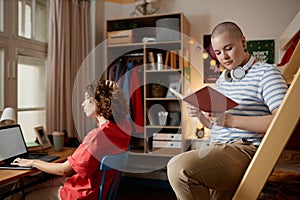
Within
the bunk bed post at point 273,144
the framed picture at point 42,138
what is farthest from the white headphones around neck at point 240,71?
the framed picture at point 42,138

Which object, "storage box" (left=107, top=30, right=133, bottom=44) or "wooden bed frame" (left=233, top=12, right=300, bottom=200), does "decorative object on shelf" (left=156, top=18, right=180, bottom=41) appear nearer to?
"storage box" (left=107, top=30, right=133, bottom=44)

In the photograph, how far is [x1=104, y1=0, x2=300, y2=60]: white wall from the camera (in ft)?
10.7

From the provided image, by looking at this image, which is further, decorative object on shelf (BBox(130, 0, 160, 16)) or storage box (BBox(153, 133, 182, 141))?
decorative object on shelf (BBox(130, 0, 160, 16))

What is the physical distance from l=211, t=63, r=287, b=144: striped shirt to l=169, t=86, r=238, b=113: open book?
17 cm

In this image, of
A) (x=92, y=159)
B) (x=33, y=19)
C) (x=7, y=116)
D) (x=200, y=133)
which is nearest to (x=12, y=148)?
(x=7, y=116)

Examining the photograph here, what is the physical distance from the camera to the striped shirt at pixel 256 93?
3.77ft

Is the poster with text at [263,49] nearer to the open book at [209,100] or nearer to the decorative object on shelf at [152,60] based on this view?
the decorative object on shelf at [152,60]

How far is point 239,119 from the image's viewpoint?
116 centimetres

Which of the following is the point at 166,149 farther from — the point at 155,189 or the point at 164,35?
the point at 164,35

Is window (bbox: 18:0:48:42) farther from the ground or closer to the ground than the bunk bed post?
farther from the ground

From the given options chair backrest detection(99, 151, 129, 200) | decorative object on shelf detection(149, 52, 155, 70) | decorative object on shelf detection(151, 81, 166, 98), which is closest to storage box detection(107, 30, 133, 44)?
decorative object on shelf detection(149, 52, 155, 70)

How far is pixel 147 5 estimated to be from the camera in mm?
3648

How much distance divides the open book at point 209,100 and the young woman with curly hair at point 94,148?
2.44 feet

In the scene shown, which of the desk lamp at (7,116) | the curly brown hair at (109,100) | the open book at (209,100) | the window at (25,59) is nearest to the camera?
the open book at (209,100)
